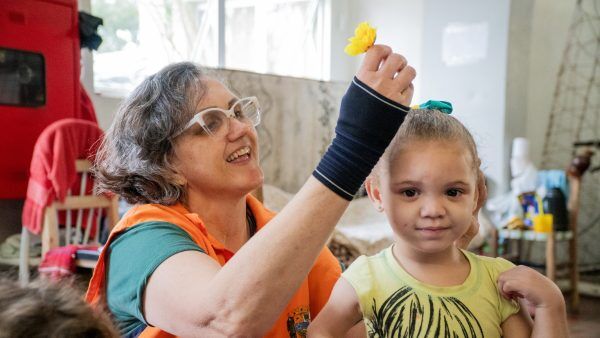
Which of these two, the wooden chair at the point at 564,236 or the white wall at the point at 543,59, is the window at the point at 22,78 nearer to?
the wooden chair at the point at 564,236

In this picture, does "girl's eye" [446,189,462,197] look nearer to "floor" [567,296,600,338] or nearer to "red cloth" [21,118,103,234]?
"red cloth" [21,118,103,234]

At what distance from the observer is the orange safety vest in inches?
42.5

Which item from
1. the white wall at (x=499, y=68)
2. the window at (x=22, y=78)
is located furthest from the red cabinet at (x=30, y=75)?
the white wall at (x=499, y=68)

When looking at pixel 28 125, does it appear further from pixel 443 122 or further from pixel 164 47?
pixel 443 122

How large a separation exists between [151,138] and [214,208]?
8.3 inches

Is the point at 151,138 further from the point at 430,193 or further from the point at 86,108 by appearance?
the point at 86,108

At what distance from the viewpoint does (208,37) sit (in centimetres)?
458

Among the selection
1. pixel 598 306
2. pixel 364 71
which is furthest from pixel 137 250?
pixel 598 306

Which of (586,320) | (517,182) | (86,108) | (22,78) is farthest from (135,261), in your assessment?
(517,182)

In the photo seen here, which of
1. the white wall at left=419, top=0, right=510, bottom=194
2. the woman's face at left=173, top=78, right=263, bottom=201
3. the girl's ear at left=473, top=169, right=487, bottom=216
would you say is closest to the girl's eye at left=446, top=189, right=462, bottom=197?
the girl's ear at left=473, top=169, right=487, bottom=216

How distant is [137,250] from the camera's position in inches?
39.1

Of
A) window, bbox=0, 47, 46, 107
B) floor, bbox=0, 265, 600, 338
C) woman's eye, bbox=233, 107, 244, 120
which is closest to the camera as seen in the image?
woman's eye, bbox=233, 107, 244, 120

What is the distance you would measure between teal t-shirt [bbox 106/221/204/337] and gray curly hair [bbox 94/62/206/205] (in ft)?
0.59

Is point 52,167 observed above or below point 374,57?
below
